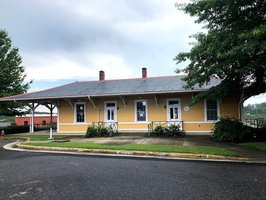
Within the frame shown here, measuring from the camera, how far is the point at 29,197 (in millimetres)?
5008

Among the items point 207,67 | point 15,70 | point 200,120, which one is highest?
point 15,70

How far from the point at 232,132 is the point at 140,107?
7619 mm

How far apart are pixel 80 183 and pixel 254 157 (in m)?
6.61


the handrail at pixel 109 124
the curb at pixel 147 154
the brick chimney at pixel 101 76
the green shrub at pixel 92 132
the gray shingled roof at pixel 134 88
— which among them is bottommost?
the curb at pixel 147 154

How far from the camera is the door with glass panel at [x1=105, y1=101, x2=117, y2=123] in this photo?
20.2 meters

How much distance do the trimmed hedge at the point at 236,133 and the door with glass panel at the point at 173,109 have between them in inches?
175

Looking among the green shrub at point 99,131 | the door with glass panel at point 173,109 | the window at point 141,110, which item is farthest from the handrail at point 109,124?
the door with glass panel at point 173,109

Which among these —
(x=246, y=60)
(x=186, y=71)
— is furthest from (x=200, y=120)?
(x=246, y=60)

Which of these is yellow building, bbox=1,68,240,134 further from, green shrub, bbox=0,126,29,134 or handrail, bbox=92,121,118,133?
green shrub, bbox=0,126,29,134

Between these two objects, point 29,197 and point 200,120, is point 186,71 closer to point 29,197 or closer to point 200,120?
point 200,120

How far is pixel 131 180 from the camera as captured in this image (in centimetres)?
617

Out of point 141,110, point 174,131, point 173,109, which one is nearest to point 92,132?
point 141,110

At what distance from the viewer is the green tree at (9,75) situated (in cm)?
2684

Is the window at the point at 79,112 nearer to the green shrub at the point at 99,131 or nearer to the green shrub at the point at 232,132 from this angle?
the green shrub at the point at 99,131
